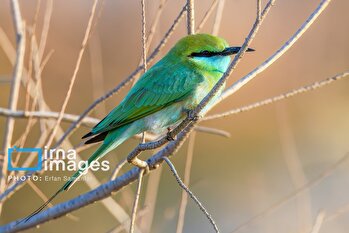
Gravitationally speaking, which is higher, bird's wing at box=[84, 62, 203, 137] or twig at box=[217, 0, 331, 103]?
bird's wing at box=[84, 62, 203, 137]

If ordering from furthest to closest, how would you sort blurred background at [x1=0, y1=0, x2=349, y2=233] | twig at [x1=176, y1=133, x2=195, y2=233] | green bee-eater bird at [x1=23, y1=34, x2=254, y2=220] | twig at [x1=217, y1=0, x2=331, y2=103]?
blurred background at [x1=0, y1=0, x2=349, y2=233]
green bee-eater bird at [x1=23, y1=34, x2=254, y2=220]
twig at [x1=176, y1=133, x2=195, y2=233]
twig at [x1=217, y1=0, x2=331, y2=103]

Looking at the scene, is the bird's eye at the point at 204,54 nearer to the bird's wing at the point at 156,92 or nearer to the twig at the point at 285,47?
the bird's wing at the point at 156,92

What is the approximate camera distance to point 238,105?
720 cm

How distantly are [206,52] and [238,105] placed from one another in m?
4.41

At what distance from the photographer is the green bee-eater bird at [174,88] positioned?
9.00 feet

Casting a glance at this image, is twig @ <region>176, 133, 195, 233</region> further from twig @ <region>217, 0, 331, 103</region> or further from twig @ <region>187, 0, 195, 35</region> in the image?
twig @ <region>187, 0, 195, 35</region>

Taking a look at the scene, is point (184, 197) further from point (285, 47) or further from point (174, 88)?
point (285, 47)

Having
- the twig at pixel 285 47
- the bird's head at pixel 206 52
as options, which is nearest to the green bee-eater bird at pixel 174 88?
the bird's head at pixel 206 52

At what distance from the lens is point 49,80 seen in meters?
6.63

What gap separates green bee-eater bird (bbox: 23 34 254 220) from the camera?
274 cm

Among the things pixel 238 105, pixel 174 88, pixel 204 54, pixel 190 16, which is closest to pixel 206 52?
pixel 204 54

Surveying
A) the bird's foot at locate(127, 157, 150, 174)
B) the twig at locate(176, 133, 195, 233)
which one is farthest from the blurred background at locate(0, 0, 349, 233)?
the bird's foot at locate(127, 157, 150, 174)

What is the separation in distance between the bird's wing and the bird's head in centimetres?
7

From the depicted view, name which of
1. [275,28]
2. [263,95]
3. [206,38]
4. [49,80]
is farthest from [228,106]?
[206,38]
